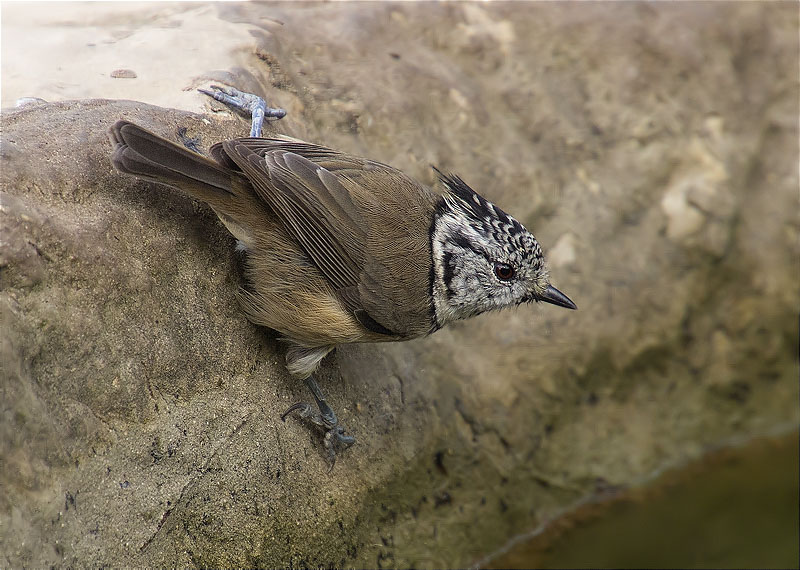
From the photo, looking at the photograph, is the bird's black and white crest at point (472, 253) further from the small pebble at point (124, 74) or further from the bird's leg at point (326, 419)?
the small pebble at point (124, 74)

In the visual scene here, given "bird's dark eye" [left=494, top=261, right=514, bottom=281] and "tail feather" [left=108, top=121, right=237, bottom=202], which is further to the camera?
"bird's dark eye" [left=494, top=261, right=514, bottom=281]

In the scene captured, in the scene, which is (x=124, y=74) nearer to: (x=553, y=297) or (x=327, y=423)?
(x=327, y=423)

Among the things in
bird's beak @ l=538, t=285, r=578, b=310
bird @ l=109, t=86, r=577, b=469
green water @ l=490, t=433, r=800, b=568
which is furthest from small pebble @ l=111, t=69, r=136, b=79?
green water @ l=490, t=433, r=800, b=568

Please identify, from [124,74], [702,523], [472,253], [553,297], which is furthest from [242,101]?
[702,523]

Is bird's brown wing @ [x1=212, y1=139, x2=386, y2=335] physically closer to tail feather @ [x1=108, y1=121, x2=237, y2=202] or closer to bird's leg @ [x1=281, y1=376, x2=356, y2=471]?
tail feather @ [x1=108, y1=121, x2=237, y2=202]

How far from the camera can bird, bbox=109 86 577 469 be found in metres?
3.18

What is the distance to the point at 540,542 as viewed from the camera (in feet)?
15.3

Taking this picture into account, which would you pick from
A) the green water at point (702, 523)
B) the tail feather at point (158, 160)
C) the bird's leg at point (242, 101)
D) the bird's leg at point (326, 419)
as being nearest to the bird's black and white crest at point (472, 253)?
the bird's leg at point (326, 419)

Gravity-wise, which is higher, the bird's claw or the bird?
the bird

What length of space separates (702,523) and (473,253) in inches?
104

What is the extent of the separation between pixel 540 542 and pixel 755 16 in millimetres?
4015

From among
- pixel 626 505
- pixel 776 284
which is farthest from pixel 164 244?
pixel 776 284

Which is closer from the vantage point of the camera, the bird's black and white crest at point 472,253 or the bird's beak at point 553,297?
the bird's black and white crest at point 472,253

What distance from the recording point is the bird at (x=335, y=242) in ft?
10.4
